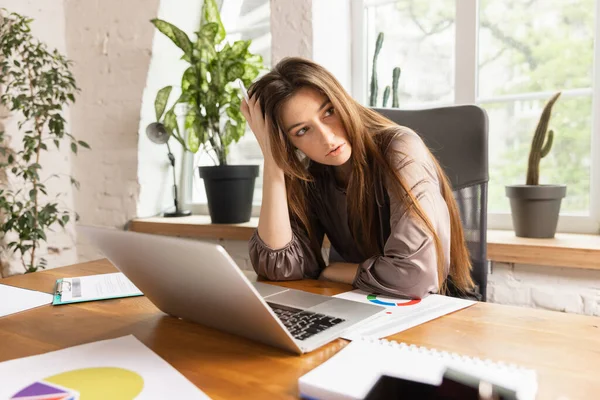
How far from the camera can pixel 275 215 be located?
1223mm

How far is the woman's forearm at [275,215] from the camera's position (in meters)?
1.21

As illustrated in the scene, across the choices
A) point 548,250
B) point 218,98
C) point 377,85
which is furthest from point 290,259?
point 218,98

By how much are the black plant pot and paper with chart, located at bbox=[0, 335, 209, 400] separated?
5.12 ft

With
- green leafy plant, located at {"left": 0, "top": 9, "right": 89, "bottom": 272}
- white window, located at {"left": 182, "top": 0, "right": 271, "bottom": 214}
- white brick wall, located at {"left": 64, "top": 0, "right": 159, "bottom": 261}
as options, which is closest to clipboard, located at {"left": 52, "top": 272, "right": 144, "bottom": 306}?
green leafy plant, located at {"left": 0, "top": 9, "right": 89, "bottom": 272}

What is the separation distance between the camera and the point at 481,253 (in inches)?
50.3

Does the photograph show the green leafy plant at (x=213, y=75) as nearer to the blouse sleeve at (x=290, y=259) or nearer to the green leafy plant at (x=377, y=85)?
the green leafy plant at (x=377, y=85)

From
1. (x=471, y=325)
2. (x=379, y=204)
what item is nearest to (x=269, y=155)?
(x=379, y=204)

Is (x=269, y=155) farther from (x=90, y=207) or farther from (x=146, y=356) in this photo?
(x=90, y=207)

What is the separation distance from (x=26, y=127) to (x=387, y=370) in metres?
2.65

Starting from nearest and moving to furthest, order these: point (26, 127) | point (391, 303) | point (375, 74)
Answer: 1. point (391, 303)
2. point (375, 74)
3. point (26, 127)

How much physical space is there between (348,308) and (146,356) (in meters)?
0.32

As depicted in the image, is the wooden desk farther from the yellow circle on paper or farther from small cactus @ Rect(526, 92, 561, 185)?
small cactus @ Rect(526, 92, 561, 185)

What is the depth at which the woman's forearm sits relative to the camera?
3.98 feet

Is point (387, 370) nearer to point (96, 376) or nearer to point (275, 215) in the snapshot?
point (96, 376)
